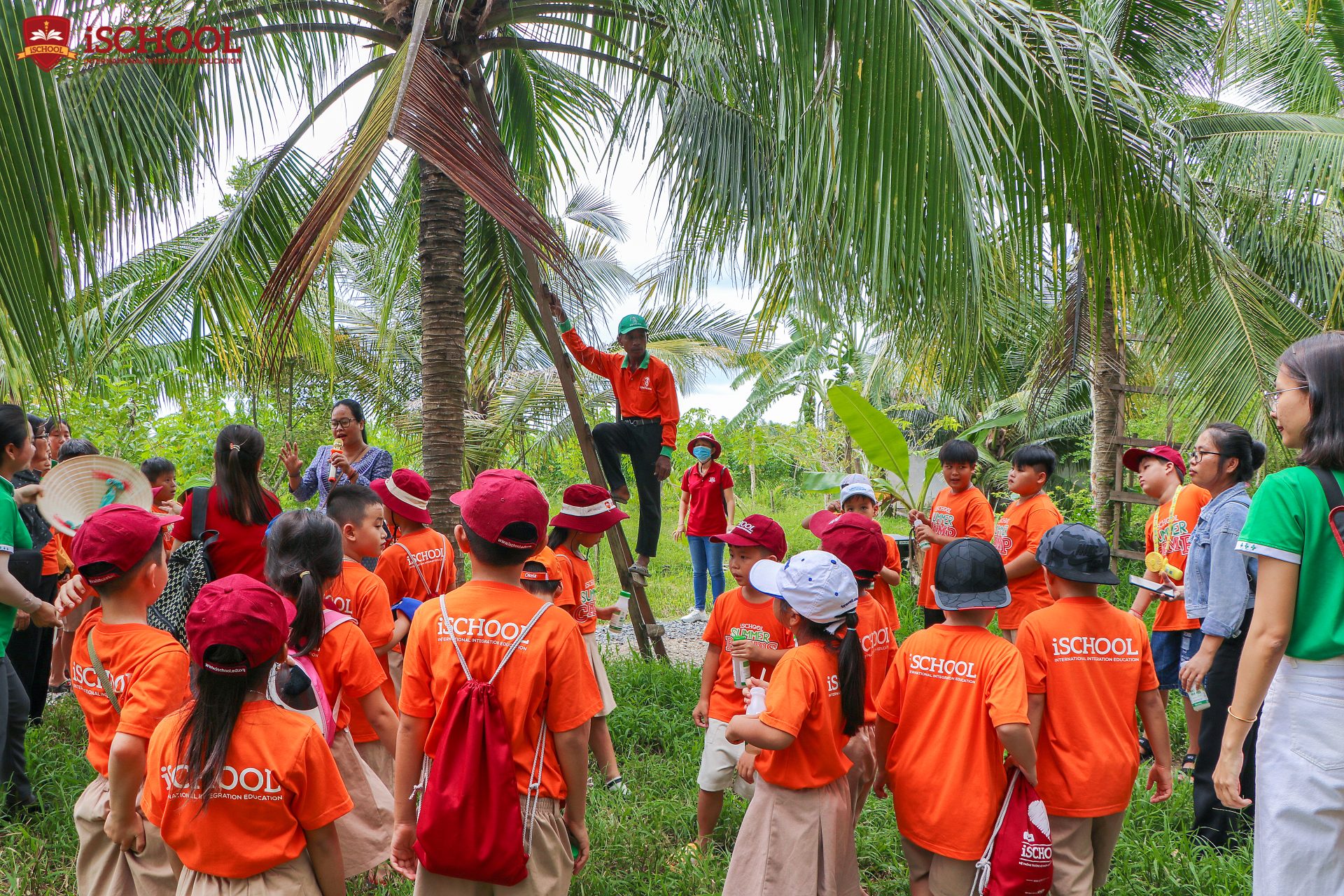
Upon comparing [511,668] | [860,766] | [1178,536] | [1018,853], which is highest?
[511,668]

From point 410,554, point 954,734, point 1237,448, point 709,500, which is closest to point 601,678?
point 410,554

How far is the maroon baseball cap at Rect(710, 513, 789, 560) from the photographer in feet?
12.6

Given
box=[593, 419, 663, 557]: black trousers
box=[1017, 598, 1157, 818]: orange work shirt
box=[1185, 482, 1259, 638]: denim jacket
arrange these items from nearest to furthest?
box=[1017, 598, 1157, 818]: orange work shirt < box=[1185, 482, 1259, 638]: denim jacket < box=[593, 419, 663, 557]: black trousers

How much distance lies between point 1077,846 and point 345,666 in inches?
97.5

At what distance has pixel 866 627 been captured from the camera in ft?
11.6

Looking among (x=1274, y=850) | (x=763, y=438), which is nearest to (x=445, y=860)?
(x=1274, y=850)

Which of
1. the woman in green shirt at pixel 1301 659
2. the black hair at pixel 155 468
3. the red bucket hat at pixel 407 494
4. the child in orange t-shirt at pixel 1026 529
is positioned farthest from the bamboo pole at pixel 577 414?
the woman in green shirt at pixel 1301 659

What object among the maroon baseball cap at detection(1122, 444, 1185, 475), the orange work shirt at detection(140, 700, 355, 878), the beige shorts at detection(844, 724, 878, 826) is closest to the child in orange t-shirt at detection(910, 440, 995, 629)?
the maroon baseball cap at detection(1122, 444, 1185, 475)

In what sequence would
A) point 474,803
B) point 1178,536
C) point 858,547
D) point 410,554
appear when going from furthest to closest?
1. point 1178,536
2. point 410,554
3. point 858,547
4. point 474,803

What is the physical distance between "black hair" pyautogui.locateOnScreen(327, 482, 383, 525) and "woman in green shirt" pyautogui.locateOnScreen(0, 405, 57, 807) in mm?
1238

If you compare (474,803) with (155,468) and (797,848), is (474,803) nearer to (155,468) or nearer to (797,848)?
(797,848)

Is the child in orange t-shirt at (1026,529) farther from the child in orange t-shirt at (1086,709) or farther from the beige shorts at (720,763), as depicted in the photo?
the beige shorts at (720,763)

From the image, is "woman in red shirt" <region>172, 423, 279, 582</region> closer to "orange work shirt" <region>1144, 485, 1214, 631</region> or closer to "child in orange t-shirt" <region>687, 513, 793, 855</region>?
"child in orange t-shirt" <region>687, 513, 793, 855</region>

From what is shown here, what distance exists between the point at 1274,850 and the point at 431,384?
15.6ft
